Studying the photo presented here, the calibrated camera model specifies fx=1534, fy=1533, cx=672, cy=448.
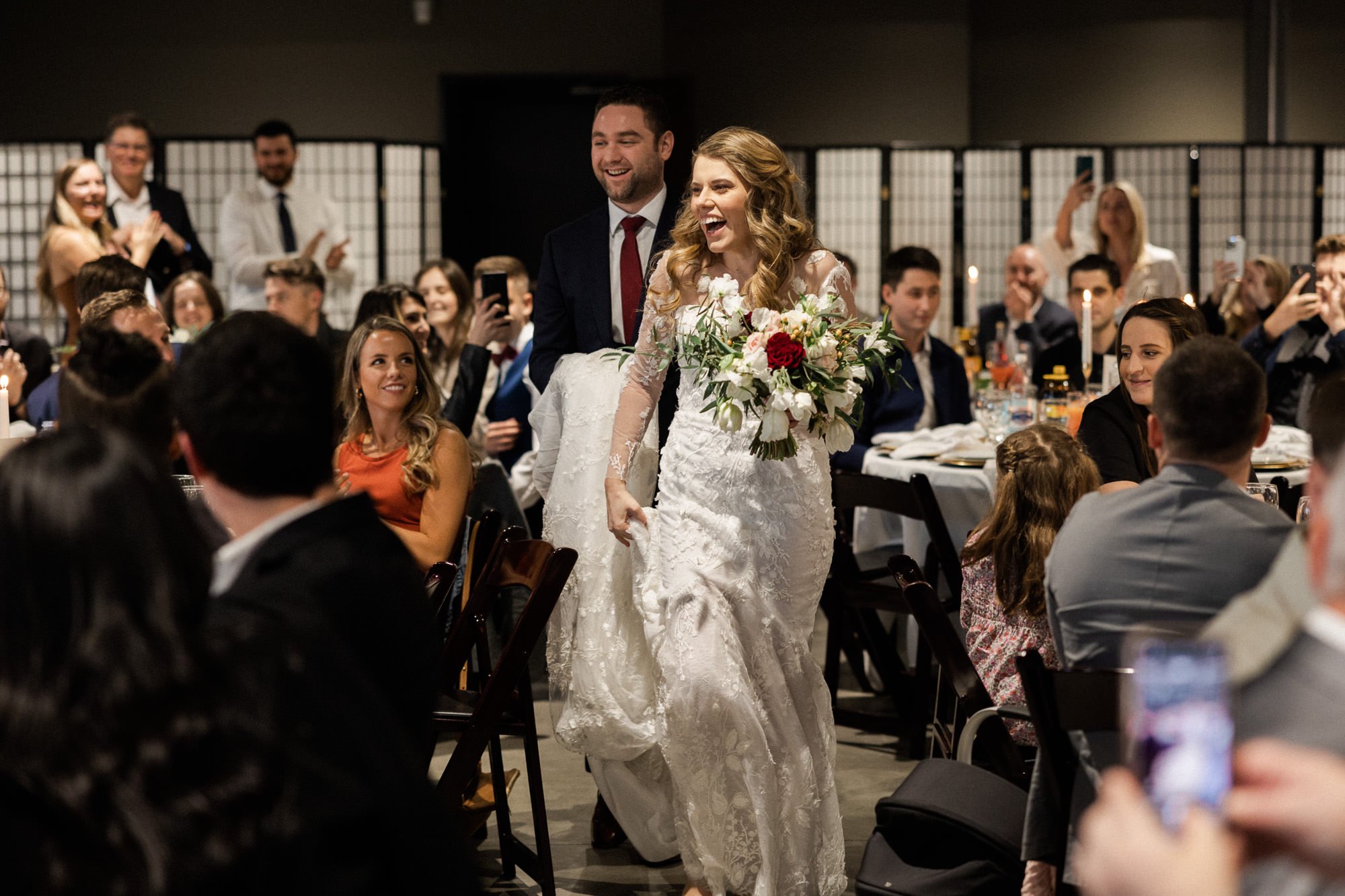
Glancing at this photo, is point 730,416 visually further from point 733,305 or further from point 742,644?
point 742,644

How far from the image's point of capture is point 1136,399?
405 centimetres

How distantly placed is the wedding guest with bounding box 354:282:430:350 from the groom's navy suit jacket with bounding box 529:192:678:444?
1.84 m

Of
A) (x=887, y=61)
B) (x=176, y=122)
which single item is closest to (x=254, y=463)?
(x=176, y=122)

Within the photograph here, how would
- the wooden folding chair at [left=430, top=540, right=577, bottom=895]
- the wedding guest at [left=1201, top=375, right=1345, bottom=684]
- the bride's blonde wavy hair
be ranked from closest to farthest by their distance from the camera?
the wedding guest at [left=1201, top=375, right=1345, bottom=684], the wooden folding chair at [left=430, top=540, right=577, bottom=895], the bride's blonde wavy hair

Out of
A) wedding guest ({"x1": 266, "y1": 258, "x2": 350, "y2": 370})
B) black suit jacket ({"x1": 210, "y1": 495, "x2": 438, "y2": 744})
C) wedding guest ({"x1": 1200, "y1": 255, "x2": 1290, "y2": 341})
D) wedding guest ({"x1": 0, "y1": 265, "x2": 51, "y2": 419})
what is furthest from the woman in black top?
wedding guest ({"x1": 0, "y1": 265, "x2": 51, "y2": 419})

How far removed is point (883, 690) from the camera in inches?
230

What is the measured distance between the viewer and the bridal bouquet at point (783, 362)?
3479mm

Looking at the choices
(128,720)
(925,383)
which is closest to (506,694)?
(128,720)

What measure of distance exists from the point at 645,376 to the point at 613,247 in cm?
69

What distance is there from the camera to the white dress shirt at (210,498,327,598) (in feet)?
5.78

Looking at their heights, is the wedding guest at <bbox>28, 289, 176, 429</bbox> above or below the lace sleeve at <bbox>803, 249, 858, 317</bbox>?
below

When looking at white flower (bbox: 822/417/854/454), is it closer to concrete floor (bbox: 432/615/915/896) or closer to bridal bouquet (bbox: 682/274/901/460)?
bridal bouquet (bbox: 682/274/901/460)

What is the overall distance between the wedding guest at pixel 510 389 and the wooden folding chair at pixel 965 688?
2.66 metres

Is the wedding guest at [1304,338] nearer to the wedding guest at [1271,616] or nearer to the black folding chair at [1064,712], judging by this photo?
the black folding chair at [1064,712]
